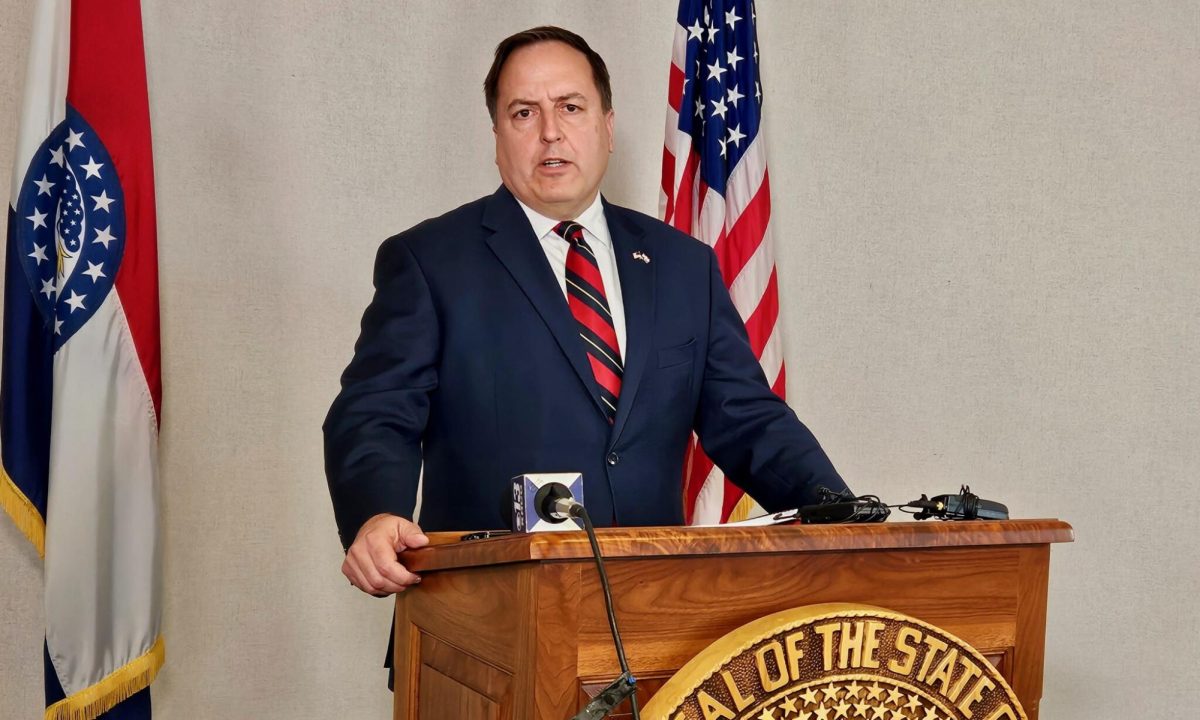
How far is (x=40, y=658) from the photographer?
10.4 ft

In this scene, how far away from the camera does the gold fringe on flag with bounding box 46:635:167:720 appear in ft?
9.23

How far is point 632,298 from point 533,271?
18 cm

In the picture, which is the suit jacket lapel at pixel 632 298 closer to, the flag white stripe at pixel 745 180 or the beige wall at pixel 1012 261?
the flag white stripe at pixel 745 180

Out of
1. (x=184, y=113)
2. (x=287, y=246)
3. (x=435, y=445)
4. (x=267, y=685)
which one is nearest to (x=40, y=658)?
(x=267, y=685)

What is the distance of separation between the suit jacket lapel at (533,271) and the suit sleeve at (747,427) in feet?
0.96

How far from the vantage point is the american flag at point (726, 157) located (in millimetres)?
3389

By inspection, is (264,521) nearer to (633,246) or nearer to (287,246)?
(287,246)

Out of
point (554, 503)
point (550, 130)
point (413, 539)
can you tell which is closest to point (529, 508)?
point (554, 503)

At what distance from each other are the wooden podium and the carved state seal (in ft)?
0.19

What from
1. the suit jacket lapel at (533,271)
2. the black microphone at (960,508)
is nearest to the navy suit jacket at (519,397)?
the suit jacket lapel at (533,271)

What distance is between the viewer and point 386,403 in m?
1.97

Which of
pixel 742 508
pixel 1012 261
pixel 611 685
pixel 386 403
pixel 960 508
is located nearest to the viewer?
pixel 611 685

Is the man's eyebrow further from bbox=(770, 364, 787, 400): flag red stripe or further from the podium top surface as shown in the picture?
bbox=(770, 364, 787, 400): flag red stripe

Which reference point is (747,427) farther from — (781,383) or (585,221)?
(781,383)
